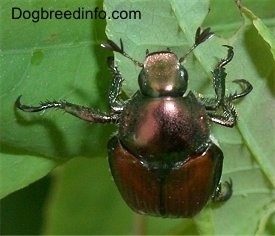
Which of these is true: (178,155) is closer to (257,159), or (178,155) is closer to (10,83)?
(257,159)

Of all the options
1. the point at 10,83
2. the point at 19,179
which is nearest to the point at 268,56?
the point at 10,83

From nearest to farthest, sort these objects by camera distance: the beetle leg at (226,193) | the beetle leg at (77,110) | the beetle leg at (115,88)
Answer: the beetle leg at (115,88) < the beetle leg at (77,110) < the beetle leg at (226,193)

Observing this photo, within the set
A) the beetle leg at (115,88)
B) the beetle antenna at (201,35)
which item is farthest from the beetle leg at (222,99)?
the beetle leg at (115,88)

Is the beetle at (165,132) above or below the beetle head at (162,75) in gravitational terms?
below

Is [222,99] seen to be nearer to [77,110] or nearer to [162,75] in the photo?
[162,75]

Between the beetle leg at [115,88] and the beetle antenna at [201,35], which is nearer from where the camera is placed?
the beetle antenna at [201,35]

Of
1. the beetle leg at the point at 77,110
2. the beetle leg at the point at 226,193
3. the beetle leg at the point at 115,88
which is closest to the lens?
the beetle leg at the point at 115,88

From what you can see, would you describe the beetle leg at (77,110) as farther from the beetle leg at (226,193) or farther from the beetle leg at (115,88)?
the beetle leg at (226,193)

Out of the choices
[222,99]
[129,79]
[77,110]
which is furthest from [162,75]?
[77,110]

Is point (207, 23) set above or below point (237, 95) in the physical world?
above
